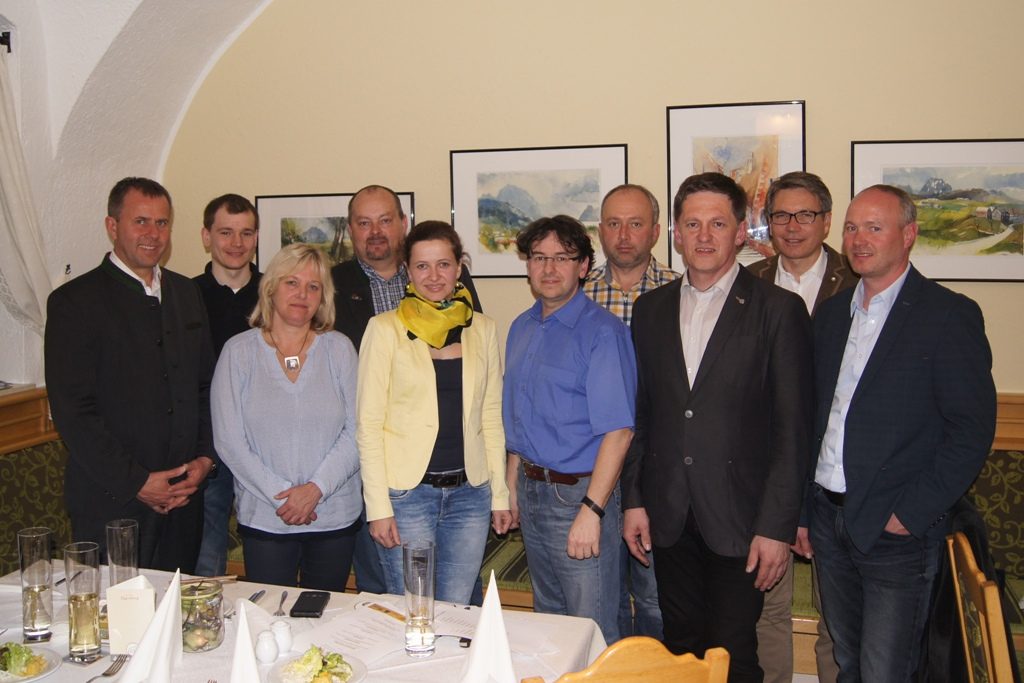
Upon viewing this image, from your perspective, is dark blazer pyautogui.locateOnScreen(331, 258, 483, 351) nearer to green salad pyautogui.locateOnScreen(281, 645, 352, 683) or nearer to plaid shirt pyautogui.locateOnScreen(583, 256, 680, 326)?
plaid shirt pyautogui.locateOnScreen(583, 256, 680, 326)

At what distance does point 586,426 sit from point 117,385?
5.18ft

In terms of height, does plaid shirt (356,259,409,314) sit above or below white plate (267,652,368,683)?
above

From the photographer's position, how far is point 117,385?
288 cm

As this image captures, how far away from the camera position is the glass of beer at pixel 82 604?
5.80ft

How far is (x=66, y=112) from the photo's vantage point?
3.93 m

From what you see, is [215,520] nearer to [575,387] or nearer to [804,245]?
[575,387]

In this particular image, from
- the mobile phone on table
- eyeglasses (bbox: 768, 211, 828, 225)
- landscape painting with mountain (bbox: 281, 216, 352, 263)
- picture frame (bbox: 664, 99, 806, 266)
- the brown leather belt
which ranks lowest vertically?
the mobile phone on table

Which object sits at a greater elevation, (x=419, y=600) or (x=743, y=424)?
(x=743, y=424)

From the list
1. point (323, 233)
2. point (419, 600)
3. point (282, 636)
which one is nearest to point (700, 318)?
point (419, 600)

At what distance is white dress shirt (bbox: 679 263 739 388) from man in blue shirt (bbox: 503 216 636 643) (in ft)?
0.64

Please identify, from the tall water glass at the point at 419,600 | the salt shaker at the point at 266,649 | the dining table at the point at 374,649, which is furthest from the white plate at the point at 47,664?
the tall water glass at the point at 419,600

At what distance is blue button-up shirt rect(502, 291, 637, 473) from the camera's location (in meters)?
2.54

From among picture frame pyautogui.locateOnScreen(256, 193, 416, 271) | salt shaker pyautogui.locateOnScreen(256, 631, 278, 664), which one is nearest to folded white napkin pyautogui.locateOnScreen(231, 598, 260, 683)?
salt shaker pyautogui.locateOnScreen(256, 631, 278, 664)

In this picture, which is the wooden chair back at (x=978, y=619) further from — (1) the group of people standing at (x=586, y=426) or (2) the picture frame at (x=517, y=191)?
(2) the picture frame at (x=517, y=191)
